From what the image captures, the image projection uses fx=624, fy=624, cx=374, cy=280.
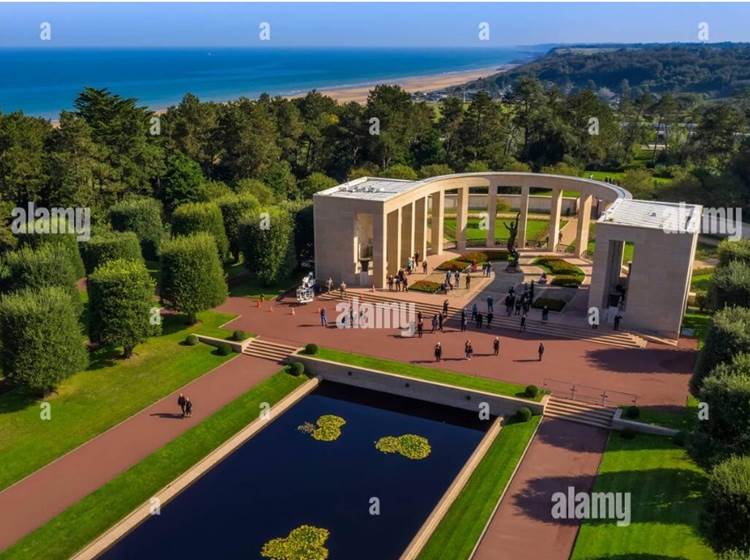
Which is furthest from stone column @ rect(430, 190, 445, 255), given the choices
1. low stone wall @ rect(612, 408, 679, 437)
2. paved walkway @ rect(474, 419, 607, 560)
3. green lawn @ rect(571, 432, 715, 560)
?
green lawn @ rect(571, 432, 715, 560)

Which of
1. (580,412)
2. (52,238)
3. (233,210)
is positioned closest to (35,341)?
(52,238)

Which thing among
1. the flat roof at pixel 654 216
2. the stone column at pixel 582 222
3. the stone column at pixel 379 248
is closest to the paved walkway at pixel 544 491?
the flat roof at pixel 654 216

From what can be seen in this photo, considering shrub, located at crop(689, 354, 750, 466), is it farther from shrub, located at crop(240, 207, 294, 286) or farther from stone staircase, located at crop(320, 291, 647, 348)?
shrub, located at crop(240, 207, 294, 286)

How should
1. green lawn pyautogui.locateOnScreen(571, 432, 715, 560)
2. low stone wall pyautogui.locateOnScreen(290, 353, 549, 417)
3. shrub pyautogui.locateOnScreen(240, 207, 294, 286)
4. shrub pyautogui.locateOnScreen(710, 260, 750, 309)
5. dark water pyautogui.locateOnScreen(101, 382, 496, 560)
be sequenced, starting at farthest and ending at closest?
shrub pyautogui.locateOnScreen(240, 207, 294, 286) < shrub pyautogui.locateOnScreen(710, 260, 750, 309) < low stone wall pyautogui.locateOnScreen(290, 353, 549, 417) < dark water pyautogui.locateOnScreen(101, 382, 496, 560) < green lawn pyautogui.locateOnScreen(571, 432, 715, 560)

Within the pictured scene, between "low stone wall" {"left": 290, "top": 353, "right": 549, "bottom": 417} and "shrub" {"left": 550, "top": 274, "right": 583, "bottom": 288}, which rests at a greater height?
"shrub" {"left": 550, "top": 274, "right": 583, "bottom": 288}

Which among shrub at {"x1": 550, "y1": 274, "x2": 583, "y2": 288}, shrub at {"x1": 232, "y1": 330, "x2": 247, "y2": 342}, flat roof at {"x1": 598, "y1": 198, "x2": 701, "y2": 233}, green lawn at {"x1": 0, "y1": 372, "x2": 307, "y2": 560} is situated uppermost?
flat roof at {"x1": 598, "y1": 198, "x2": 701, "y2": 233}
